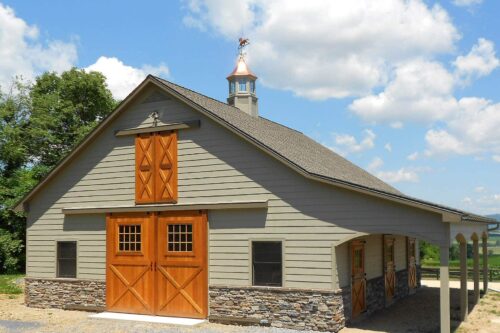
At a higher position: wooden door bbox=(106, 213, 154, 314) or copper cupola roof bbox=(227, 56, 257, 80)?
copper cupola roof bbox=(227, 56, 257, 80)

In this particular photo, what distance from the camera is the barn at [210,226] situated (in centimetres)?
1348

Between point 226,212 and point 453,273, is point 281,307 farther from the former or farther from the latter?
point 453,273

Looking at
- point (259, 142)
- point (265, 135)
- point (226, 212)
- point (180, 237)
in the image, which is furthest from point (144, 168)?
point (259, 142)

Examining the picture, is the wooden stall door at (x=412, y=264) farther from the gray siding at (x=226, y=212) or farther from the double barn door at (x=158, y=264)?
the double barn door at (x=158, y=264)

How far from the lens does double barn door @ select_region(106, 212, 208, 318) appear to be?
15.2m

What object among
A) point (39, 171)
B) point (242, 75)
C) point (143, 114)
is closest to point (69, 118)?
point (39, 171)

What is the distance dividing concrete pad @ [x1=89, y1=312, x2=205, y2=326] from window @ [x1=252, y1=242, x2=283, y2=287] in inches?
79.3

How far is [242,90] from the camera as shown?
21406 millimetres

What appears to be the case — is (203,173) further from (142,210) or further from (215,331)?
(215,331)

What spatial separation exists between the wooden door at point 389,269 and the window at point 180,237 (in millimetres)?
6379

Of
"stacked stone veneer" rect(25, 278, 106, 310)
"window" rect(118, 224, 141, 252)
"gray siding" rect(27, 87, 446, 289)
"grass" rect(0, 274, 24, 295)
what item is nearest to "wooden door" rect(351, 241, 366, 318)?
"gray siding" rect(27, 87, 446, 289)

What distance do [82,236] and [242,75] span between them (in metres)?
8.52

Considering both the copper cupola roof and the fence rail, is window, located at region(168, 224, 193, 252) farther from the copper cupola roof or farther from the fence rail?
the fence rail

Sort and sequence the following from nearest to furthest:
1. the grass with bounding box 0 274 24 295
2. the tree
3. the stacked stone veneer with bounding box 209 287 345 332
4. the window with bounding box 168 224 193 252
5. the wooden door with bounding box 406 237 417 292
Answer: the stacked stone veneer with bounding box 209 287 345 332, the window with bounding box 168 224 193 252, the wooden door with bounding box 406 237 417 292, the grass with bounding box 0 274 24 295, the tree
